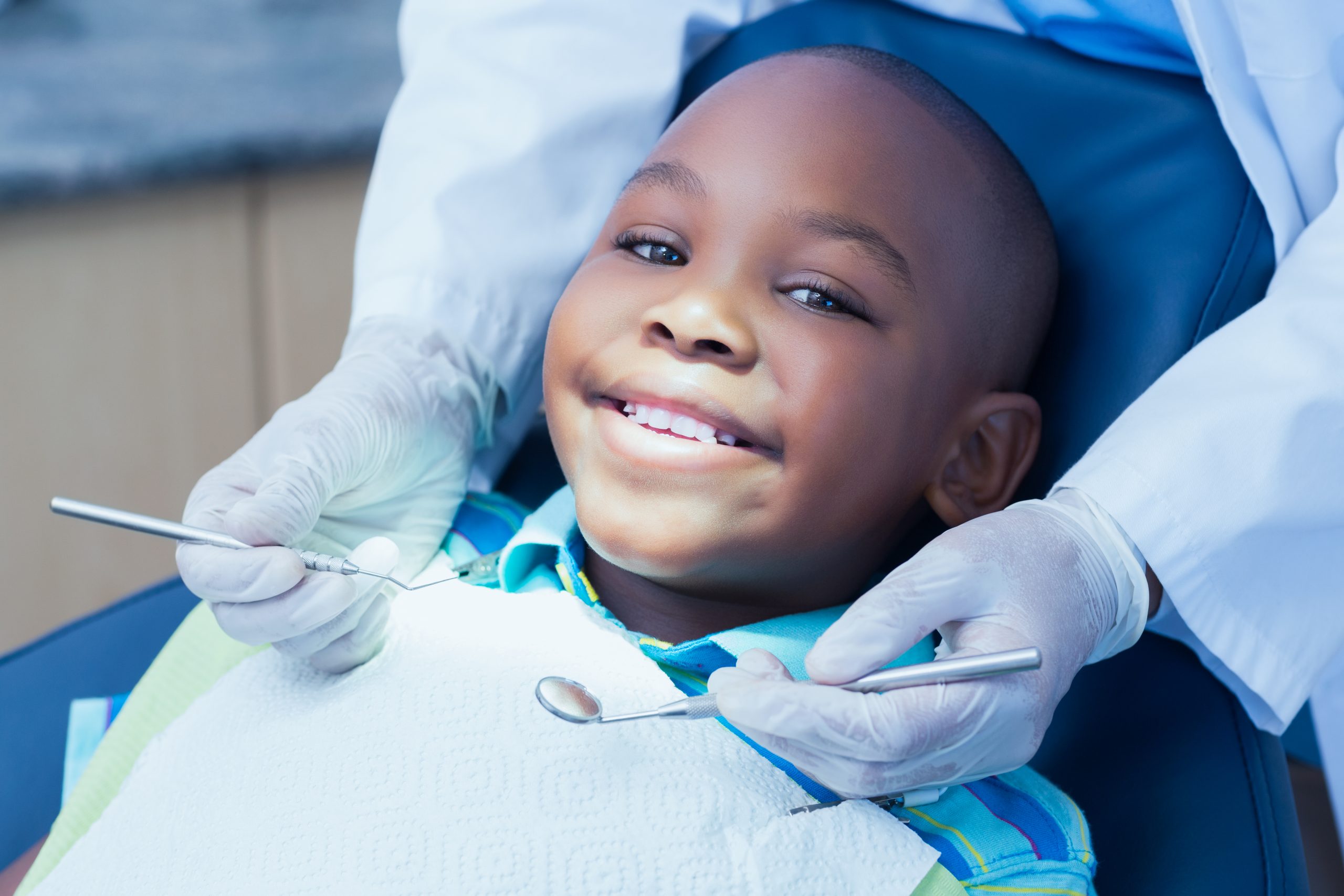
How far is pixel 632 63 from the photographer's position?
3.88 ft

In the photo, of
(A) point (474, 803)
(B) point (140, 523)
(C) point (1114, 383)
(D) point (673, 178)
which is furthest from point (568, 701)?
(C) point (1114, 383)

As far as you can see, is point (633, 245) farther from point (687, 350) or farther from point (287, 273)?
point (287, 273)

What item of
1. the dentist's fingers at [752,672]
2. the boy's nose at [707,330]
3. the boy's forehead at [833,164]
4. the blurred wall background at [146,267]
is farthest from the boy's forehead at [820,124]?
the blurred wall background at [146,267]

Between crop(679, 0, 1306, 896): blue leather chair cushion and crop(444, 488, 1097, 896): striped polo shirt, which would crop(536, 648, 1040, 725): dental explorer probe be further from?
crop(679, 0, 1306, 896): blue leather chair cushion

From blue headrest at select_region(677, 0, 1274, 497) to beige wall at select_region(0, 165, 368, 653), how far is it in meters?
A: 1.20

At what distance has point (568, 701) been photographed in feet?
2.40

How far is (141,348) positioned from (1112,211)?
147cm

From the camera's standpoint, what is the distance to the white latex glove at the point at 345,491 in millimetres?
807

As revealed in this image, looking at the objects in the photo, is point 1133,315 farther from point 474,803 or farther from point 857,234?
point 474,803

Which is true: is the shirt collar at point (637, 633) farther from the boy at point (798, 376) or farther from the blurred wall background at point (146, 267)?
the blurred wall background at point (146, 267)

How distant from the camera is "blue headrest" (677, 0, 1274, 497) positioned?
0.95m

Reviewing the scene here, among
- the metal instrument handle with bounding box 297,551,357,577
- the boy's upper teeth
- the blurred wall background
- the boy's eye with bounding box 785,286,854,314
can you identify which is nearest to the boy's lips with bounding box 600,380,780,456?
the boy's upper teeth

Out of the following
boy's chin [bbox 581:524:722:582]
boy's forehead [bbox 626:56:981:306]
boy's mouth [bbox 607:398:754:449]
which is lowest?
boy's chin [bbox 581:524:722:582]

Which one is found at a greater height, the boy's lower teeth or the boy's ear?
the boy's lower teeth
